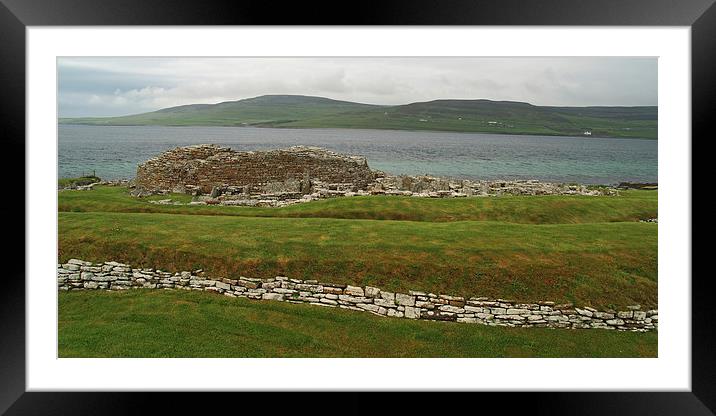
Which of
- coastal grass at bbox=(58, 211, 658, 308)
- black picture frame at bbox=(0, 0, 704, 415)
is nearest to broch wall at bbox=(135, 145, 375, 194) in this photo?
coastal grass at bbox=(58, 211, 658, 308)

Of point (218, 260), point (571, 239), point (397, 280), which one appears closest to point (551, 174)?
point (571, 239)

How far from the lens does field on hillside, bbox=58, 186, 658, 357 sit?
6145 millimetres

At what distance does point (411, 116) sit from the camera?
11.6 meters

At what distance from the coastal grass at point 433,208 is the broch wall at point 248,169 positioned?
1093 mm

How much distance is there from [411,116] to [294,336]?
7290 millimetres

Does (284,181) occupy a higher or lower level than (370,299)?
higher

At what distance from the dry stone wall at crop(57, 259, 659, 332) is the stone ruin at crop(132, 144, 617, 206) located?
292 cm

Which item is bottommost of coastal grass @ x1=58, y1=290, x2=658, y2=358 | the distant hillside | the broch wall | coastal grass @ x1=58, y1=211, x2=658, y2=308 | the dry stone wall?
coastal grass @ x1=58, y1=290, x2=658, y2=358

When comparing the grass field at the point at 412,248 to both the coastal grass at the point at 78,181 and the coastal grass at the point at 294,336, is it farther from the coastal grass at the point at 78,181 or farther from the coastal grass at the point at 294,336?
the coastal grass at the point at 294,336

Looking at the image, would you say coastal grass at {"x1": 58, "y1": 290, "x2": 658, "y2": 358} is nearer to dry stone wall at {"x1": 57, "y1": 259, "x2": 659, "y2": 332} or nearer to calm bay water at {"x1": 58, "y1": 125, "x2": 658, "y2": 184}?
dry stone wall at {"x1": 57, "y1": 259, "x2": 659, "y2": 332}

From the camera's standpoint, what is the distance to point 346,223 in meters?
8.13
